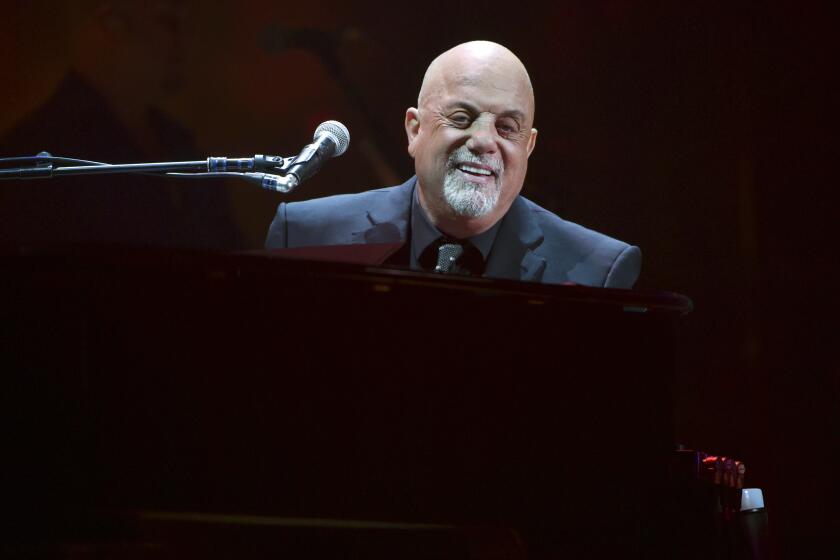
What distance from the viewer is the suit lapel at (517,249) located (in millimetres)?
2488

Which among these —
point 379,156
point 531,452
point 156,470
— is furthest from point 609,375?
point 379,156

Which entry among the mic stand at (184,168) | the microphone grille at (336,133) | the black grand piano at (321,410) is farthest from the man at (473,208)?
the black grand piano at (321,410)

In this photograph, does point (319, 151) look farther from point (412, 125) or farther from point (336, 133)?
point (412, 125)

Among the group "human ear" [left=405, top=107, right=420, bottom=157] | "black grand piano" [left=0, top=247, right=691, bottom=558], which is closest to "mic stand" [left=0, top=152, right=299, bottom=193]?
"black grand piano" [left=0, top=247, right=691, bottom=558]

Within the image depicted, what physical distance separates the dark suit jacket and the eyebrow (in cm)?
29

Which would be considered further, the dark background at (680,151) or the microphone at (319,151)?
the dark background at (680,151)

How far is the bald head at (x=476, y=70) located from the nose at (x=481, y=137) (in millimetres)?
123

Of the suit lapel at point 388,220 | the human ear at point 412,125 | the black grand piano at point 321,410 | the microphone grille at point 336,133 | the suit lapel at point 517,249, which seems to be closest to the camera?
the black grand piano at point 321,410

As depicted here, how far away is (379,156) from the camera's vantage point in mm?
2799

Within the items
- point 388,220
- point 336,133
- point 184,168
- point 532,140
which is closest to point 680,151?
point 532,140

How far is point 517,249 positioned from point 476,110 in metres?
0.43

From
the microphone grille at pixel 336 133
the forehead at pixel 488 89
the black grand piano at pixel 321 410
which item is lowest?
the black grand piano at pixel 321 410

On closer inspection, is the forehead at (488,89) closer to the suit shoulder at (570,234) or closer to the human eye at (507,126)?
the human eye at (507,126)

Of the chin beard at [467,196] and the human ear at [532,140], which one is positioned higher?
the human ear at [532,140]
